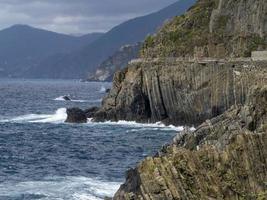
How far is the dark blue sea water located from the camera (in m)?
52.5

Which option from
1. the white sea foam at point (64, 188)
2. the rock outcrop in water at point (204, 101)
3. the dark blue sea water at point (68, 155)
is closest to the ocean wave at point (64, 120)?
the dark blue sea water at point (68, 155)

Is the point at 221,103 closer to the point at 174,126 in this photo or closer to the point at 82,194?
the point at 174,126

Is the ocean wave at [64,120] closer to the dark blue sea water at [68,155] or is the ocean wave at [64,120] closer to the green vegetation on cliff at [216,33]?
the dark blue sea water at [68,155]

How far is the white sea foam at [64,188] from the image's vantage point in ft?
162

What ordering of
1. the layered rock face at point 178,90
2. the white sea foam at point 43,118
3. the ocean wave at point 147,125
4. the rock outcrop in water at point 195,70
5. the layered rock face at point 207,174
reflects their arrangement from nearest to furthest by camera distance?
1. the layered rock face at point 207,174
2. the layered rock face at point 178,90
3. the rock outcrop in water at point 195,70
4. the ocean wave at point 147,125
5. the white sea foam at point 43,118

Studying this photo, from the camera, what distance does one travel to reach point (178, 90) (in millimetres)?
100125

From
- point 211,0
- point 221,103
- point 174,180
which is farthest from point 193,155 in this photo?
point 211,0

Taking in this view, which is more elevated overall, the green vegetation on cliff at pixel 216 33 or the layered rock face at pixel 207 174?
the green vegetation on cliff at pixel 216 33

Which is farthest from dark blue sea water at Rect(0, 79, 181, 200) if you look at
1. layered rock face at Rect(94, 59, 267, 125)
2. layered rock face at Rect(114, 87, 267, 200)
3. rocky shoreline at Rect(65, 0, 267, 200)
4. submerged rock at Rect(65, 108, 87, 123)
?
layered rock face at Rect(114, 87, 267, 200)

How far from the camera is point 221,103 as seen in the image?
91.7 m

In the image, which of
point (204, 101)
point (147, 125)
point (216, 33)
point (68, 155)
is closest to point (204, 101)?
point (204, 101)

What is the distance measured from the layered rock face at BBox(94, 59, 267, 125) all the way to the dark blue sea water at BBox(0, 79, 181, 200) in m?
3.01

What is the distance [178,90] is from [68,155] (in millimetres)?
30003

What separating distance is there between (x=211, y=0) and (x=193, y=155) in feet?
355
